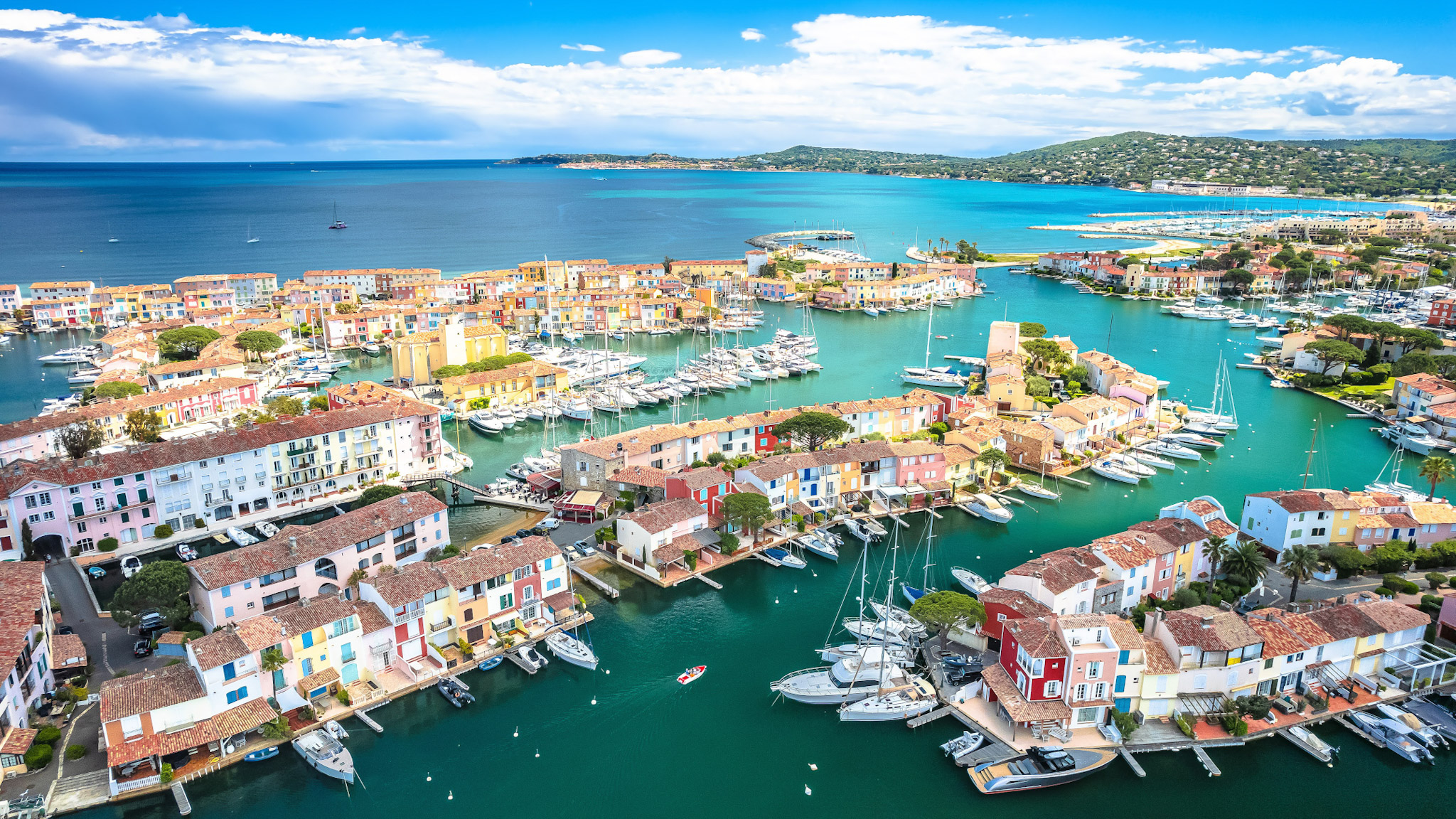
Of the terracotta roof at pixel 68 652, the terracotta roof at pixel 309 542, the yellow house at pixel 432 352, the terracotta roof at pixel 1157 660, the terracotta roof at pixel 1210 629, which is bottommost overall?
the terracotta roof at pixel 68 652

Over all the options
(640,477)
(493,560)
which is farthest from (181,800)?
(640,477)

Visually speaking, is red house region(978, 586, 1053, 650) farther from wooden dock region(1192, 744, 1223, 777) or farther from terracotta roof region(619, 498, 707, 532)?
terracotta roof region(619, 498, 707, 532)

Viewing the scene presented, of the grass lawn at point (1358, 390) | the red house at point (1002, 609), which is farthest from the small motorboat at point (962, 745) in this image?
the grass lawn at point (1358, 390)

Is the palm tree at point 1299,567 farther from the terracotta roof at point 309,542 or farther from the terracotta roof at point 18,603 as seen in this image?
the terracotta roof at point 18,603

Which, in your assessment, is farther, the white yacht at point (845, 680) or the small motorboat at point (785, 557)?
the small motorboat at point (785, 557)

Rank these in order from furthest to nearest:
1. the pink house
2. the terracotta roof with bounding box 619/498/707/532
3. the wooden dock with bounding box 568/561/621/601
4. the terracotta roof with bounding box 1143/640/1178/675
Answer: the terracotta roof with bounding box 619/498/707/532 → the wooden dock with bounding box 568/561/621/601 → the pink house → the terracotta roof with bounding box 1143/640/1178/675

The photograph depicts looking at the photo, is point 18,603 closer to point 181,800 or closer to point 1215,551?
point 181,800

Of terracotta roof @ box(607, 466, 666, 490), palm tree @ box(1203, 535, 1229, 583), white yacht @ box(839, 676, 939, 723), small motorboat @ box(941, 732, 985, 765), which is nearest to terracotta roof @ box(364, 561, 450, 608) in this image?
terracotta roof @ box(607, 466, 666, 490)

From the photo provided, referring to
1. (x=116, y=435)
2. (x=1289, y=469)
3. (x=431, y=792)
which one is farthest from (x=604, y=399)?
(x=1289, y=469)
